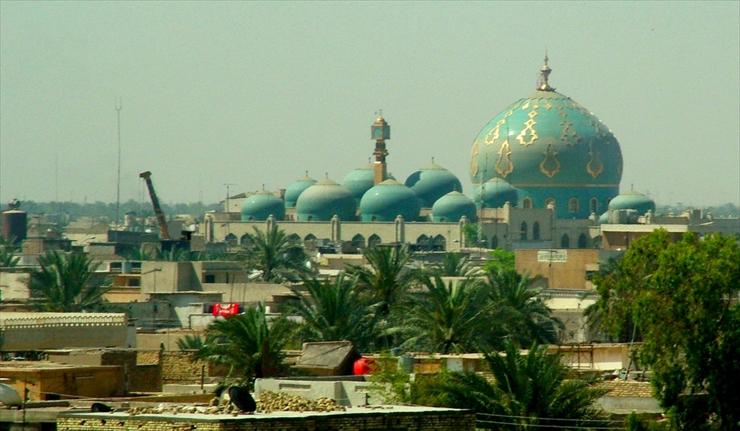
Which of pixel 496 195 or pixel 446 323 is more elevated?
pixel 496 195

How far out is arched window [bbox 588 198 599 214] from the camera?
112 m

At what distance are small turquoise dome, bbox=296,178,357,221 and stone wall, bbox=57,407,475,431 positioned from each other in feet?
293

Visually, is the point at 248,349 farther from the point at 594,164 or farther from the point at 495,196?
the point at 594,164

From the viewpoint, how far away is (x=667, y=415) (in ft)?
73.0

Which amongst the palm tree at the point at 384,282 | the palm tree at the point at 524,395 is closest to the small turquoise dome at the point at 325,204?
the palm tree at the point at 384,282

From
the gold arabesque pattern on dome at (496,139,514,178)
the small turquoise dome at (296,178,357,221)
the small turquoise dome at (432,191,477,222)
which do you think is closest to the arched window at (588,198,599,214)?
the gold arabesque pattern on dome at (496,139,514,178)

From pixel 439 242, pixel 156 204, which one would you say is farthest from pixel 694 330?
pixel 439 242

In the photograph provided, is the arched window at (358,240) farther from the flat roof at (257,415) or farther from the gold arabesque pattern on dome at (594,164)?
the flat roof at (257,415)

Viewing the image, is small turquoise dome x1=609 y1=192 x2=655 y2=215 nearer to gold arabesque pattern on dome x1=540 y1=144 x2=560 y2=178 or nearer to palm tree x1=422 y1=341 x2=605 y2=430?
gold arabesque pattern on dome x1=540 y1=144 x2=560 y2=178

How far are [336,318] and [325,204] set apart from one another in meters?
77.4

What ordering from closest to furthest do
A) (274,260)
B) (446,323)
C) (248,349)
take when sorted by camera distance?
(248,349) < (446,323) < (274,260)

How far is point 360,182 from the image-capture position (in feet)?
369

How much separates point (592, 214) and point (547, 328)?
74918mm

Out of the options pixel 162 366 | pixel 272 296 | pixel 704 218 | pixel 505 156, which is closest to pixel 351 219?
pixel 505 156
